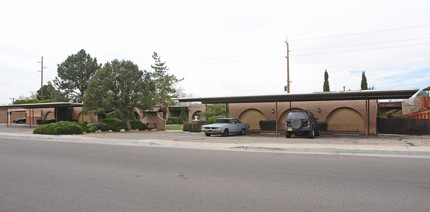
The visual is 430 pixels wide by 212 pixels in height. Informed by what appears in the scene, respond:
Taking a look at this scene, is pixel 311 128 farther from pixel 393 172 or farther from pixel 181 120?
pixel 181 120

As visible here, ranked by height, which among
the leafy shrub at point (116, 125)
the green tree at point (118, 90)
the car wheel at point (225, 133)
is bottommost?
the car wheel at point (225, 133)

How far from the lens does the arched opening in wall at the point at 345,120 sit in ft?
79.7

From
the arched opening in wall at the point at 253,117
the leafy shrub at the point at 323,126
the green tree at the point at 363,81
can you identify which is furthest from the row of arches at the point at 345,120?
the green tree at the point at 363,81

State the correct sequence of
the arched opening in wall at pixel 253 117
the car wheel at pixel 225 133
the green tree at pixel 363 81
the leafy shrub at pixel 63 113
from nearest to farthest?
the car wheel at pixel 225 133, the arched opening in wall at pixel 253 117, the leafy shrub at pixel 63 113, the green tree at pixel 363 81

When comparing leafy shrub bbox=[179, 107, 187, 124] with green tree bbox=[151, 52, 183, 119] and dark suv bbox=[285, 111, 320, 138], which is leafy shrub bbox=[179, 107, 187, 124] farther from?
dark suv bbox=[285, 111, 320, 138]

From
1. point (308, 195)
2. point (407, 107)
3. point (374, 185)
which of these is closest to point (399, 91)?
point (374, 185)

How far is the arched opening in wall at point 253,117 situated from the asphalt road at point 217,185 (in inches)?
679

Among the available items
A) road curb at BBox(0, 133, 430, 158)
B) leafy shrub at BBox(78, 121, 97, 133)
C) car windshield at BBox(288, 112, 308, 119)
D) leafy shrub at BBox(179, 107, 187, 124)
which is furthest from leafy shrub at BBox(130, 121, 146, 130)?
leafy shrub at BBox(179, 107, 187, 124)

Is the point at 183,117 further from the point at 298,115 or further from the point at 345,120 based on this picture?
the point at 298,115

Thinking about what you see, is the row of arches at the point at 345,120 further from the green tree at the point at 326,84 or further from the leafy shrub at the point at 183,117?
the leafy shrub at the point at 183,117

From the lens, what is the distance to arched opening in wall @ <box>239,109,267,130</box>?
90.2 ft

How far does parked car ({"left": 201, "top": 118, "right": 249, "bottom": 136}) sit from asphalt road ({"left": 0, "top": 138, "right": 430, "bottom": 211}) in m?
10.9

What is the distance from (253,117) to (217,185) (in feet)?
70.3

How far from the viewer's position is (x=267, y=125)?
26.2 m
